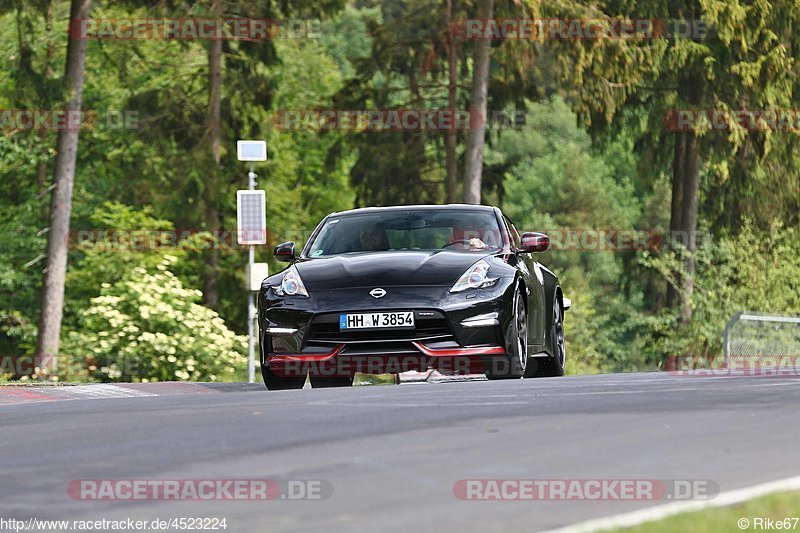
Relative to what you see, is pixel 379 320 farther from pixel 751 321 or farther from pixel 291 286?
pixel 751 321

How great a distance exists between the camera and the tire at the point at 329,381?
15.4m

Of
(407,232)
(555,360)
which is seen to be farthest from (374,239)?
(555,360)

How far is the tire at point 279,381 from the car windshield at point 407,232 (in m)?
1.20

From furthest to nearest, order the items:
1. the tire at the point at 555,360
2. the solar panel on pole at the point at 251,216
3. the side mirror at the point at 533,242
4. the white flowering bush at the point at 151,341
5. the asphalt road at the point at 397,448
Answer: the solar panel on pole at the point at 251,216, the white flowering bush at the point at 151,341, the tire at the point at 555,360, the side mirror at the point at 533,242, the asphalt road at the point at 397,448

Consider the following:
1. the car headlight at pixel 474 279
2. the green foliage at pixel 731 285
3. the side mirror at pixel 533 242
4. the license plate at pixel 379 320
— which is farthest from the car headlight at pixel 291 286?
the green foliage at pixel 731 285

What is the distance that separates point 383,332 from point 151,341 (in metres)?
13.2

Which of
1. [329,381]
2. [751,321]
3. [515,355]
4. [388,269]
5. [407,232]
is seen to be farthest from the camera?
[751,321]

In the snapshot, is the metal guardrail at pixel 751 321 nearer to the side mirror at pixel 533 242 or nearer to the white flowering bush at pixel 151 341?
the white flowering bush at pixel 151 341

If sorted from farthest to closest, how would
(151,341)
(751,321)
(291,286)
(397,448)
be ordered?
(751,321), (151,341), (291,286), (397,448)

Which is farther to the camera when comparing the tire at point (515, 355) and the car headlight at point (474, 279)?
the tire at point (515, 355)

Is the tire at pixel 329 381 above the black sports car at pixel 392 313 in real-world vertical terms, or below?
below

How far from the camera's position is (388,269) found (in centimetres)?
1453

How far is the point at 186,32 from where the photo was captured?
47.5 metres

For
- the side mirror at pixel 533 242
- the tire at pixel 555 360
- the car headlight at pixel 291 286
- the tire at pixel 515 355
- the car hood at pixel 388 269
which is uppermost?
the side mirror at pixel 533 242
